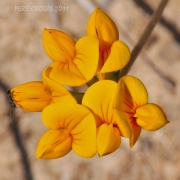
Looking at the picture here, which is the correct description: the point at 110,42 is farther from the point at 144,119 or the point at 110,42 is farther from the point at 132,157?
the point at 132,157

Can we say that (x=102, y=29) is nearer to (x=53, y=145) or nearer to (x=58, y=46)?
(x=58, y=46)

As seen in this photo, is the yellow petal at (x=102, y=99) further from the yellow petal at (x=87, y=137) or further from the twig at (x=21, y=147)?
the twig at (x=21, y=147)

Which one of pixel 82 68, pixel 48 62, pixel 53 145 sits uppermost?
pixel 82 68

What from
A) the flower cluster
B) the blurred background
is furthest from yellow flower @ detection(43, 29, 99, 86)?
the blurred background

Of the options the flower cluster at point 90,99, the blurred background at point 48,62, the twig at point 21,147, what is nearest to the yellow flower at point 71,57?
the flower cluster at point 90,99

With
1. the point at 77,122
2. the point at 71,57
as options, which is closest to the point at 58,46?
the point at 71,57

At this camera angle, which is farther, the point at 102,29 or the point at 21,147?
the point at 21,147

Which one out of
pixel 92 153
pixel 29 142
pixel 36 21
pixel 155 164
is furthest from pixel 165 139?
pixel 92 153
